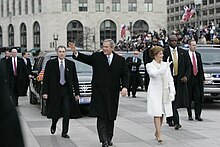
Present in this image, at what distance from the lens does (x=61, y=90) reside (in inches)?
387

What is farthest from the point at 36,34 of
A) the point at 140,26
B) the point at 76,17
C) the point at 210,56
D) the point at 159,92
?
the point at 159,92

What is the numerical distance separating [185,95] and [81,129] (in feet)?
8.15

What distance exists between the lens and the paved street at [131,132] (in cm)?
926

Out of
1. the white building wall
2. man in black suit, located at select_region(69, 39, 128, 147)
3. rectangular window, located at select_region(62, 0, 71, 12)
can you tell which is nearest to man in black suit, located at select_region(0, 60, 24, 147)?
man in black suit, located at select_region(69, 39, 128, 147)

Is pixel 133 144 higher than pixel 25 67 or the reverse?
the reverse

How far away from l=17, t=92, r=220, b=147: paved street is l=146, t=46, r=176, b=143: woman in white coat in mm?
542

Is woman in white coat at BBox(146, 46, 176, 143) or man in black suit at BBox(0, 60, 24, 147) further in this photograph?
woman in white coat at BBox(146, 46, 176, 143)

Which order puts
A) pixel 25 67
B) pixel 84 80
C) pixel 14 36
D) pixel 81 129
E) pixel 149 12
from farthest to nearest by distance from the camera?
pixel 14 36 < pixel 149 12 < pixel 25 67 < pixel 84 80 < pixel 81 129

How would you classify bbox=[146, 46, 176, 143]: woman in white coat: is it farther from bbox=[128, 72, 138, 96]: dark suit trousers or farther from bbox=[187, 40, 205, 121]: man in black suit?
bbox=[128, 72, 138, 96]: dark suit trousers

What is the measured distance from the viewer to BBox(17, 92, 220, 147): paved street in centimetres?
926

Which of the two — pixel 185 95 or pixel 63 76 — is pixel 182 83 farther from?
pixel 63 76

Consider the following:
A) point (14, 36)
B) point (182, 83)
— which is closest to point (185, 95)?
point (182, 83)

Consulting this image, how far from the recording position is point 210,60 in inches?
641

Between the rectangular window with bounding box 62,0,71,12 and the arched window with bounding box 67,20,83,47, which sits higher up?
the rectangular window with bounding box 62,0,71,12
